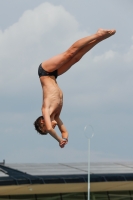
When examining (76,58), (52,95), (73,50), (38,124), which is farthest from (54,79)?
(38,124)

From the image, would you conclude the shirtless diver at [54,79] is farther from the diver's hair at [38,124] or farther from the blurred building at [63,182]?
the blurred building at [63,182]

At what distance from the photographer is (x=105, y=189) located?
34.5m

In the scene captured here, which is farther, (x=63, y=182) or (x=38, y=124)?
(x=63, y=182)

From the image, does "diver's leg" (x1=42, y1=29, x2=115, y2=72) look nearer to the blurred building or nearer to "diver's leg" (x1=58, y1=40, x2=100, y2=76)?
"diver's leg" (x1=58, y1=40, x2=100, y2=76)

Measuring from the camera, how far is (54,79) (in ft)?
49.6

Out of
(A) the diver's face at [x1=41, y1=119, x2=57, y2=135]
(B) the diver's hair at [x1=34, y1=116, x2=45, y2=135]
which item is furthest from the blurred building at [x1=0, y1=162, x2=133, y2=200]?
(A) the diver's face at [x1=41, y1=119, x2=57, y2=135]

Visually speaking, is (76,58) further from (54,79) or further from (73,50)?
(54,79)

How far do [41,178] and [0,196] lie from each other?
296 cm

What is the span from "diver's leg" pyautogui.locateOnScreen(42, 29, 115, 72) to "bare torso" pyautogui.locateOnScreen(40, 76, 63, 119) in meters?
0.27

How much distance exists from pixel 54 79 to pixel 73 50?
0.87 meters

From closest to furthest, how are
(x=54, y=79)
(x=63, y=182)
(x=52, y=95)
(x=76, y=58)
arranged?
1. (x=52, y=95)
2. (x=76, y=58)
3. (x=54, y=79)
4. (x=63, y=182)

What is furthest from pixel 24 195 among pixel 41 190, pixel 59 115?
pixel 59 115

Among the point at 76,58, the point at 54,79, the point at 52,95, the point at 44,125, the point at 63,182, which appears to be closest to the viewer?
the point at 44,125

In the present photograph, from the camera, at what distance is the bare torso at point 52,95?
48.0 ft
